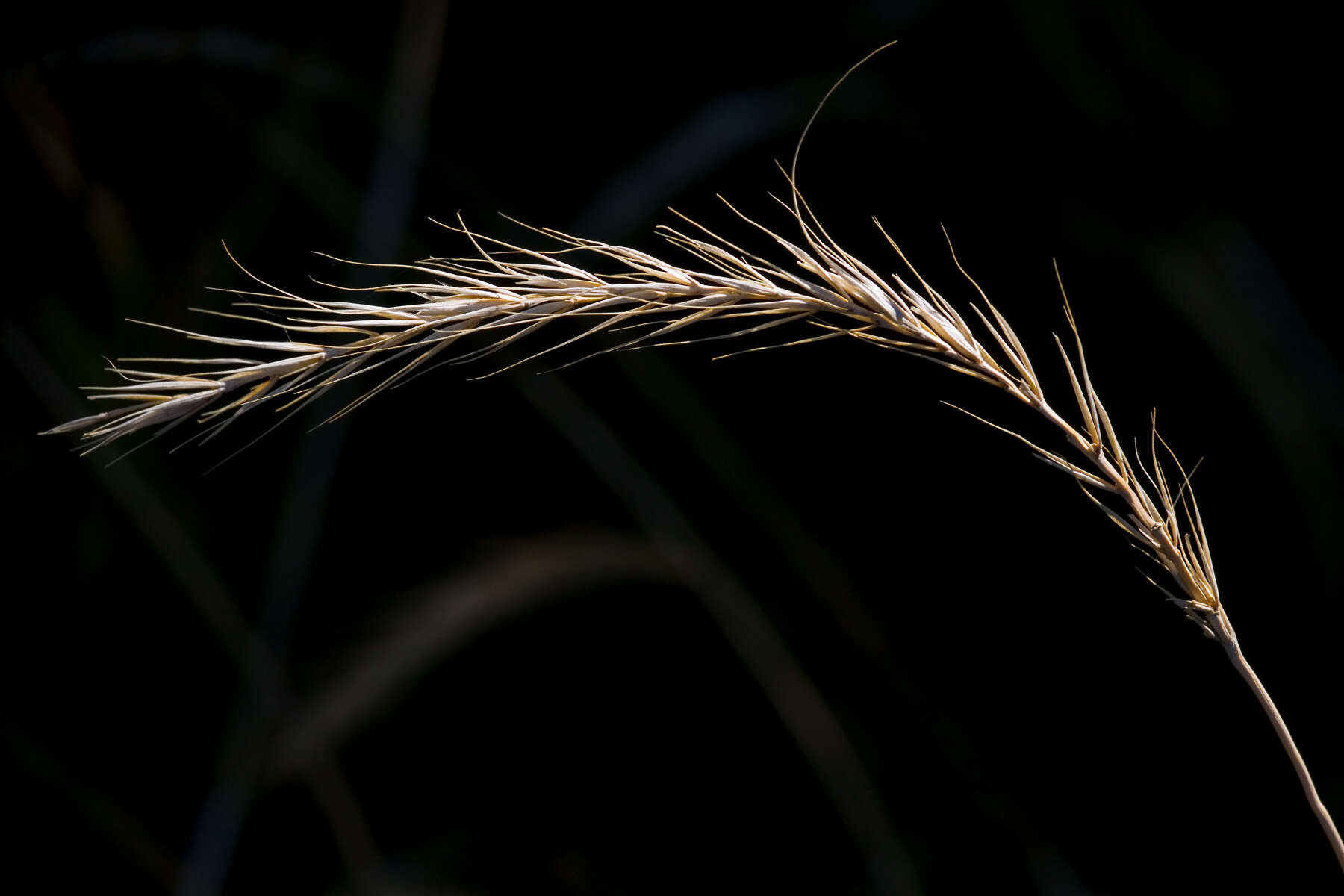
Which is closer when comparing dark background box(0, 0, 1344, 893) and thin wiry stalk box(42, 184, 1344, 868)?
thin wiry stalk box(42, 184, 1344, 868)

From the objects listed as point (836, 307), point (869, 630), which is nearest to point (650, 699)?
point (869, 630)

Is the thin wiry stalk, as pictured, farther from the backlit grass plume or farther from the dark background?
the dark background

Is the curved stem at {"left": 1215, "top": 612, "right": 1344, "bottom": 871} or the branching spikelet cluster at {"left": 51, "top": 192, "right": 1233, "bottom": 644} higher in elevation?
the branching spikelet cluster at {"left": 51, "top": 192, "right": 1233, "bottom": 644}

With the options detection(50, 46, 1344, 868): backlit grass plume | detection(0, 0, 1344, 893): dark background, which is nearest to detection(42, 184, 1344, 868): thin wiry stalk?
detection(50, 46, 1344, 868): backlit grass plume

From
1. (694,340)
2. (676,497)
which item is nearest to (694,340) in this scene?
(694,340)

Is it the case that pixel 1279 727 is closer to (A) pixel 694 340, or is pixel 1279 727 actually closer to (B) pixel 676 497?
(A) pixel 694 340

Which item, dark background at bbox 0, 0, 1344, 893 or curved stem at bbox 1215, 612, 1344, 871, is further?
dark background at bbox 0, 0, 1344, 893

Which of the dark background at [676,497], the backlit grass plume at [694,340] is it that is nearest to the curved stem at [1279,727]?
the backlit grass plume at [694,340]

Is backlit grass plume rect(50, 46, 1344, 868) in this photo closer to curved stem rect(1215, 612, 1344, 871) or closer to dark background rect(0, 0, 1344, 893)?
curved stem rect(1215, 612, 1344, 871)
